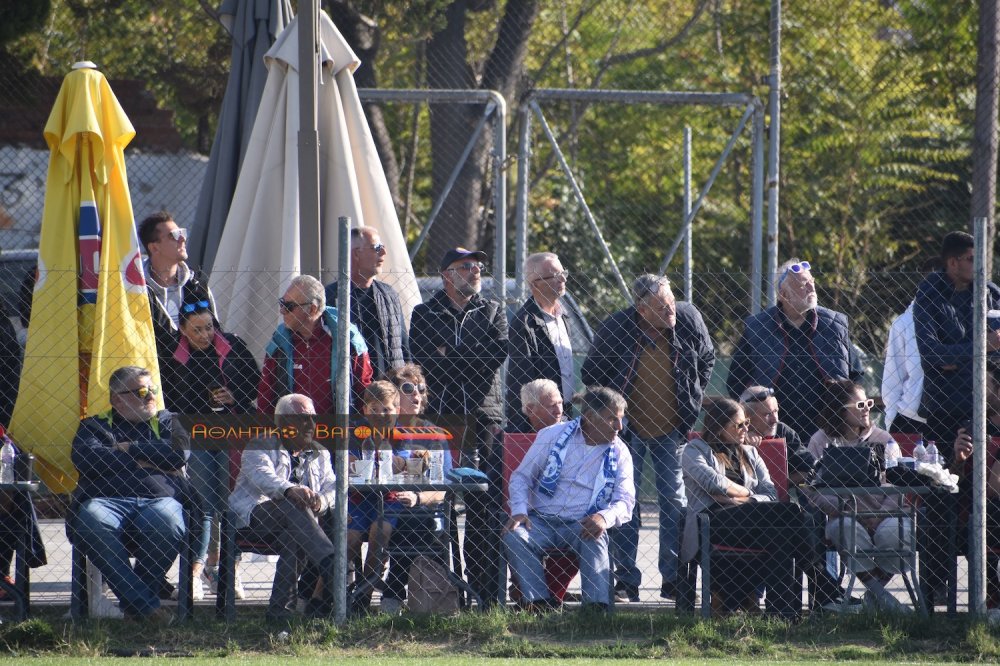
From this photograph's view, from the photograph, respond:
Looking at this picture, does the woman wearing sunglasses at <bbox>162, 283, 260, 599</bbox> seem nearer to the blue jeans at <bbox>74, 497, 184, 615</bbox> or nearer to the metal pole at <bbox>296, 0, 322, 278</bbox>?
the blue jeans at <bbox>74, 497, 184, 615</bbox>

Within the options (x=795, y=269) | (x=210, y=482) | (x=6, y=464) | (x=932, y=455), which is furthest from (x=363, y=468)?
(x=932, y=455)

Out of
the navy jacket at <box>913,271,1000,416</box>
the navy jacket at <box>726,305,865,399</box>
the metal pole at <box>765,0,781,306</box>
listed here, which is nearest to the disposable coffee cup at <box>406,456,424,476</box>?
the navy jacket at <box>726,305,865,399</box>

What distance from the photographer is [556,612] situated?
6.79 meters

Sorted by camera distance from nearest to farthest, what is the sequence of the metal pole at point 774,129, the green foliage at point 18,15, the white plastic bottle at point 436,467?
the white plastic bottle at point 436,467
the metal pole at point 774,129
the green foliage at point 18,15

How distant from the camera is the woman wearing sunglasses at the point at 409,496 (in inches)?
273

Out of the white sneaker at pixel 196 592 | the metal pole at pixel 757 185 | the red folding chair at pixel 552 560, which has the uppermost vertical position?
the metal pole at pixel 757 185

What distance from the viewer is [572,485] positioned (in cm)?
709

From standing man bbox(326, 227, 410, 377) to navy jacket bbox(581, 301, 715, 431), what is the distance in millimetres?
1093

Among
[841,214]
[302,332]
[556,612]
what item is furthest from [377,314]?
[841,214]

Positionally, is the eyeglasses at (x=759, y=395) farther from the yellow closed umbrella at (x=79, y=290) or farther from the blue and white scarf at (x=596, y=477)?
the yellow closed umbrella at (x=79, y=290)

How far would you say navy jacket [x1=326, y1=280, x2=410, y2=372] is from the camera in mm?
7688

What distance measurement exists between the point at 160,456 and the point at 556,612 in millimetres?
2085

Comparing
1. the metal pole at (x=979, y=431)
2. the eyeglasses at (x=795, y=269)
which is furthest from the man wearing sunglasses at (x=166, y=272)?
the metal pole at (x=979, y=431)

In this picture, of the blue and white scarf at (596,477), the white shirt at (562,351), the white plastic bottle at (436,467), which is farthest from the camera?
the white shirt at (562,351)
